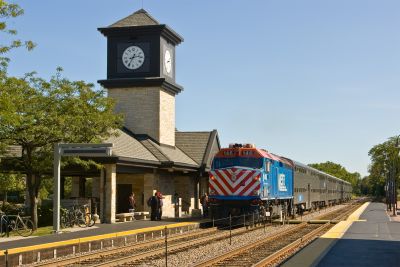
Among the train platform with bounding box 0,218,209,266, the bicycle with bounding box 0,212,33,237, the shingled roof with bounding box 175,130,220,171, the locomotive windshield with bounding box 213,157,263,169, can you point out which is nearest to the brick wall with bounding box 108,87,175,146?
the shingled roof with bounding box 175,130,220,171

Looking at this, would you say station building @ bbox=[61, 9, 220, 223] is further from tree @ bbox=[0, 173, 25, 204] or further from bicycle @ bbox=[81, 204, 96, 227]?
bicycle @ bbox=[81, 204, 96, 227]

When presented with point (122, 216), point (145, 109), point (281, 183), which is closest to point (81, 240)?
point (122, 216)

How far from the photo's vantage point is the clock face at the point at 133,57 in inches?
1566

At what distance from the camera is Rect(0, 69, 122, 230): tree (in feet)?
74.6

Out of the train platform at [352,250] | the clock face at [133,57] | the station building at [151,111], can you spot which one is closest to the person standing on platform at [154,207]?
the station building at [151,111]

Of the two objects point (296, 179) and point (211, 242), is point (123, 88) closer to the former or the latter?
point (296, 179)

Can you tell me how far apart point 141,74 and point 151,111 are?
8.92 feet

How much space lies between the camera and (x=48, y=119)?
76.1ft

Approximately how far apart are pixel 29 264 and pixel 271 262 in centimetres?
659

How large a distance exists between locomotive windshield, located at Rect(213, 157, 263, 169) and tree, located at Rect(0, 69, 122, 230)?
5.45 m

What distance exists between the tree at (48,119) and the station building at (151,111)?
971 centimetres

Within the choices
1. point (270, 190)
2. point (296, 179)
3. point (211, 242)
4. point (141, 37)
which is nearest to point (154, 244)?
point (211, 242)

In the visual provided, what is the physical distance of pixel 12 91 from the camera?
2267cm

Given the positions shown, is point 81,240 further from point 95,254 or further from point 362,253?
point 362,253
